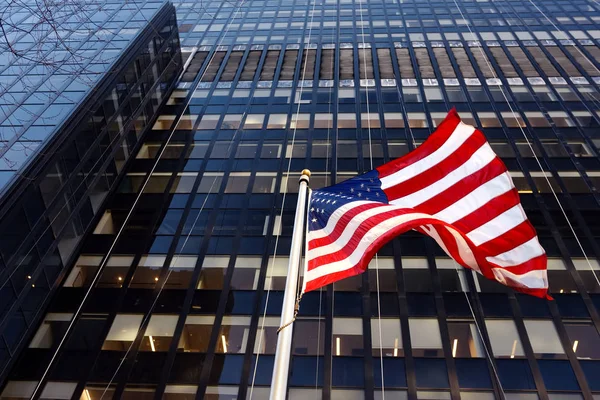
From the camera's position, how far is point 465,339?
2002cm

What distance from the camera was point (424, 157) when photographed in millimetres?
13336

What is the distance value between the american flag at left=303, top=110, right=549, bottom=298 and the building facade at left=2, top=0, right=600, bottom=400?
8.61 m

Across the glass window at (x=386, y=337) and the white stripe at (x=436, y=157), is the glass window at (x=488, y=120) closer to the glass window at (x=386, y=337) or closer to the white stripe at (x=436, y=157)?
the glass window at (x=386, y=337)

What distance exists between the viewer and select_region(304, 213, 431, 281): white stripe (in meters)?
10.8

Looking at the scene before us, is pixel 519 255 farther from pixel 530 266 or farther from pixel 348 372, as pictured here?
pixel 348 372

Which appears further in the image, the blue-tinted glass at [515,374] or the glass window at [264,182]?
the glass window at [264,182]

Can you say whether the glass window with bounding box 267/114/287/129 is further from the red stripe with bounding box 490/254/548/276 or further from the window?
the red stripe with bounding box 490/254/548/276

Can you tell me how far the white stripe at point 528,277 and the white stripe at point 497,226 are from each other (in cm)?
77

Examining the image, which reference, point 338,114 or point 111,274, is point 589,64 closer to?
point 338,114

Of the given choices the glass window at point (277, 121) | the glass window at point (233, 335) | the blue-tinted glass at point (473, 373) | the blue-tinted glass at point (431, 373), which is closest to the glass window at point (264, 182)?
the glass window at point (277, 121)

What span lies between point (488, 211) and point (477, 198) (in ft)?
1.43

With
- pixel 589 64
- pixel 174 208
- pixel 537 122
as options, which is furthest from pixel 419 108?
pixel 174 208

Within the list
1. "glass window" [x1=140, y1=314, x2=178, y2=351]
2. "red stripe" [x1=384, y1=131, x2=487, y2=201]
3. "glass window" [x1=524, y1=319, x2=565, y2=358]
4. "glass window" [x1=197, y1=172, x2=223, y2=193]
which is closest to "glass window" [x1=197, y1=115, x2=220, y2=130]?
"glass window" [x1=197, y1=172, x2=223, y2=193]

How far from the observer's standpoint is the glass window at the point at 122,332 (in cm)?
2064
